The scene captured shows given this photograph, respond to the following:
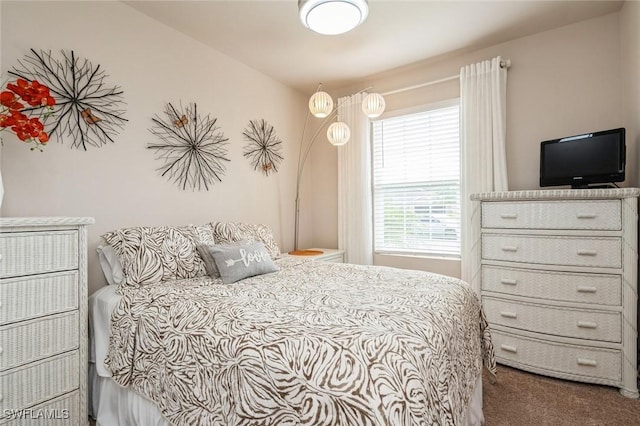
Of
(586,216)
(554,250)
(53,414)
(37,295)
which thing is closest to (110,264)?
(37,295)

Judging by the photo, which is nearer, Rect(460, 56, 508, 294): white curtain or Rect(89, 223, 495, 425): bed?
Rect(89, 223, 495, 425): bed

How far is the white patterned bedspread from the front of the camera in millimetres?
→ 923

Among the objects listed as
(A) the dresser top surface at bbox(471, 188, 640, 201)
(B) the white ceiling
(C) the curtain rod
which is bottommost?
(A) the dresser top surface at bbox(471, 188, 640, 201)

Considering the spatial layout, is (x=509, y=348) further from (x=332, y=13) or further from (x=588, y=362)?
(x=332, y=13)

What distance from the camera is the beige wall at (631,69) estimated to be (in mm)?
2145

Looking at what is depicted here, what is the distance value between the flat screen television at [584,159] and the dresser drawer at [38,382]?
3221 millimetres

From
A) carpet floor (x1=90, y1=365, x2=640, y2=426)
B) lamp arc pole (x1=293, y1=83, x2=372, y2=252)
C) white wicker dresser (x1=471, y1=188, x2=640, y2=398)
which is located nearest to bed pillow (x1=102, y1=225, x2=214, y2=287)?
carpet floor (x1=90, y1=365, x2=640, y2=426)

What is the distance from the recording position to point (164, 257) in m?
1.94

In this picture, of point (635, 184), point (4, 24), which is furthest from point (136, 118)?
point (635, 184)

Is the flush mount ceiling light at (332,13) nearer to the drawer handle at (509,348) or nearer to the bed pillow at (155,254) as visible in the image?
the bed pillow at (155,254)

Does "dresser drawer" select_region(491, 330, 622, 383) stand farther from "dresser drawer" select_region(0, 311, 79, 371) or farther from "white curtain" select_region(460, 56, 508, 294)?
"dresser drawer" select_region(0, 311, 79, 371)

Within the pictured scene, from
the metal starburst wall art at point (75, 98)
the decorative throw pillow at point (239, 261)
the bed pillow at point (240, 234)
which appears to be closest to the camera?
the metal starburst wall art at point (75, 98)

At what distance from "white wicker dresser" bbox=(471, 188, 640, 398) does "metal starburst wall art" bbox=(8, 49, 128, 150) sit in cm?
267

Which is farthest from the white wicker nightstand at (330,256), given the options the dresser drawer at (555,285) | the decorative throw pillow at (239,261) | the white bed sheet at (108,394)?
the white bed sheet at (108,394)
